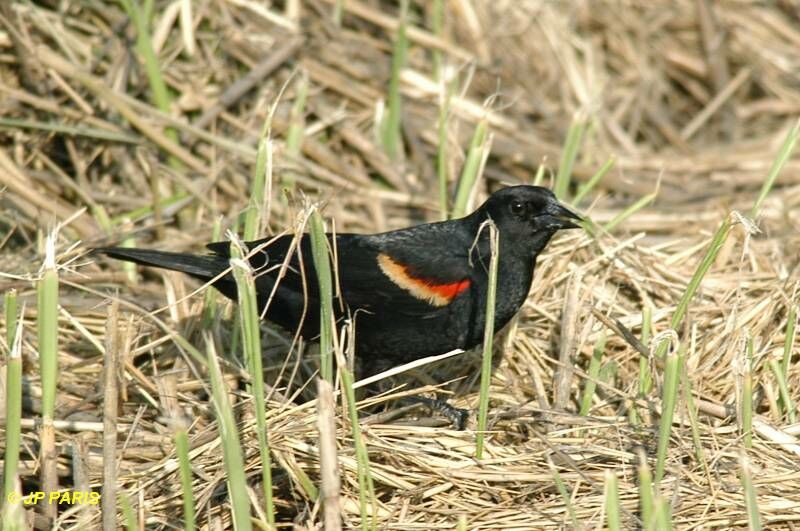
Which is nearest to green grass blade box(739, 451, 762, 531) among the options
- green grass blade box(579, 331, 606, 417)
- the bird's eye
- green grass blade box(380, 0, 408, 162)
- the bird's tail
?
green grass blade box(579, 331, 606, 417)

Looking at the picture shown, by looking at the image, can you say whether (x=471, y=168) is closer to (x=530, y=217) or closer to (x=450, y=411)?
(x=530, y=217)

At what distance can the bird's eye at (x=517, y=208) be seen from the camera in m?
3.99

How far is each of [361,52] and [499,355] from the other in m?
2.48

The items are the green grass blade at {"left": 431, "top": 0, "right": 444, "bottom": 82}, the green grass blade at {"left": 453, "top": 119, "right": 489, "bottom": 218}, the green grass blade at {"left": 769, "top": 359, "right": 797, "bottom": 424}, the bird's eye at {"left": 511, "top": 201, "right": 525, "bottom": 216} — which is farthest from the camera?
the green grass blade at {"left": 431, "top": 0, "right": 444, "bottom": 82}

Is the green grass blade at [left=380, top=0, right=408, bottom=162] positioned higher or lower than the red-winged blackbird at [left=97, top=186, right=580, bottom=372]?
higher

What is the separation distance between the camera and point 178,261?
3938 millimetres

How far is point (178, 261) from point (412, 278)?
864 millimetres

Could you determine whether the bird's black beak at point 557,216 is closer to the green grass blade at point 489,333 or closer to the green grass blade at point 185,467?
the green grass blade at point 489,333

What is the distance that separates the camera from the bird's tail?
3.85 m

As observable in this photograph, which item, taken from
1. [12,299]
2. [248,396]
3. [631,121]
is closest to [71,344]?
[248,396]

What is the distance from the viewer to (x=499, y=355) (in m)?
4.14

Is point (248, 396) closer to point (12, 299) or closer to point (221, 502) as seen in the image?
point (221, 502)

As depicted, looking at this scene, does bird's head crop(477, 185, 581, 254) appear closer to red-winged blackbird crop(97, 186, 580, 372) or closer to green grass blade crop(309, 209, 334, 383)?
red-winged blackbird crop(97, 186, 580, 372)

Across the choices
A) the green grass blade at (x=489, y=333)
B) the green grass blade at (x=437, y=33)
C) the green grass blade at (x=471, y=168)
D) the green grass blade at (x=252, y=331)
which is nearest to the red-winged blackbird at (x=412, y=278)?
the green grass blade at (x=471, y=168)
